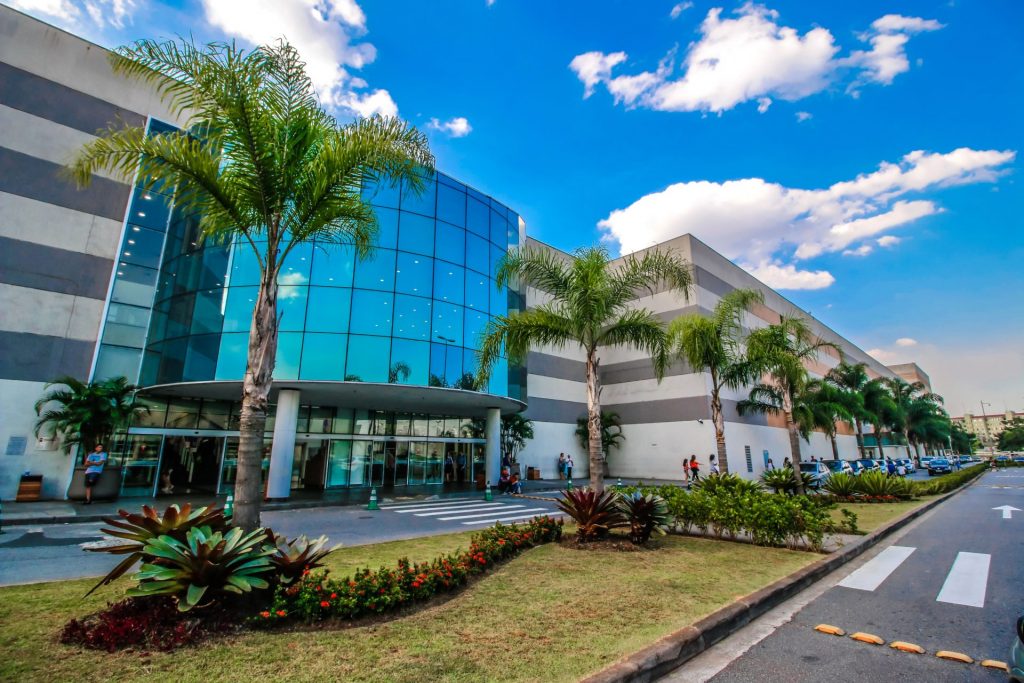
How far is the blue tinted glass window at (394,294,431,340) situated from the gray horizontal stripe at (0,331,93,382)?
1232cm

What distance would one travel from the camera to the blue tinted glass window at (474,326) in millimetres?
20859

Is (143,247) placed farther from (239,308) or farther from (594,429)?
(594,429)

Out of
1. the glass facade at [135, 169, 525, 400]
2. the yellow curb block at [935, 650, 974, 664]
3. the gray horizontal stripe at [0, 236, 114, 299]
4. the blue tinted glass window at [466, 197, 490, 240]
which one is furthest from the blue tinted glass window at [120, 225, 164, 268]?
the yellow curb block at [935, 650, 974, 664]

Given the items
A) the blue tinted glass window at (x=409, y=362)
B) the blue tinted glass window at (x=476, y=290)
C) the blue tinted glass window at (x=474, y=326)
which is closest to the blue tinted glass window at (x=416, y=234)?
the blue tinted glass window at (x=476, y=290)

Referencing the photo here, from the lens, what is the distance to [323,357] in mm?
17625

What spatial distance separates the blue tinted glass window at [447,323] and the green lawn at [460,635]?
13094mm

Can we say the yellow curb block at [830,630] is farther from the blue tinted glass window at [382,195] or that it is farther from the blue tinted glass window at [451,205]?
the blue tinted glass window at [451,205]

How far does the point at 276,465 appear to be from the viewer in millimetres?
17297

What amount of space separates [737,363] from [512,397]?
1092 centimetres

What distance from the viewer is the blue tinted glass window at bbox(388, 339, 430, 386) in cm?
1833

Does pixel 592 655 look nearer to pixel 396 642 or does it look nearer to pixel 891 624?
pixel 396 642

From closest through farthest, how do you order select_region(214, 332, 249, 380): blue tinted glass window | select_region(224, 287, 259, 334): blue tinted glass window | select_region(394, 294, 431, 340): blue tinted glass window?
1. select_region(214, 332, 249, 380): blue tinted glass window
2. select_region(224, 287, 259, 334): blue tinted glass window
3. select_region(394, 294, 431, 340): blue tinted glass window

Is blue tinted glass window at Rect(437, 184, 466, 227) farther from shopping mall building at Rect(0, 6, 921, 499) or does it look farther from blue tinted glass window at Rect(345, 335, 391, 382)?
blue tinted glass window at Rect(345, 335, 391, 382)

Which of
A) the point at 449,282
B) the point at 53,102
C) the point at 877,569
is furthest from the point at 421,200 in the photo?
the point at 877,569
